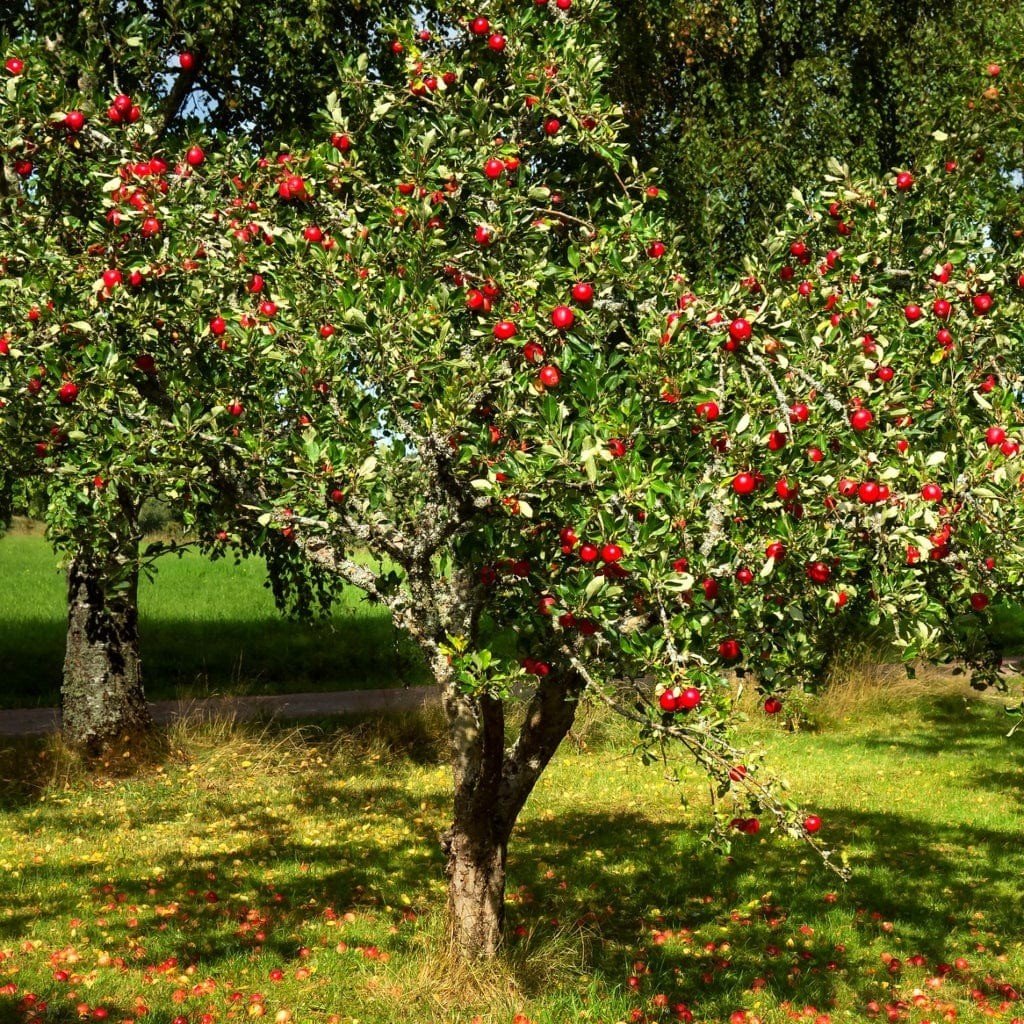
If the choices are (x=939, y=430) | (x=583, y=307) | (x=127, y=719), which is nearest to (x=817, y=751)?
(x=127, y=719)

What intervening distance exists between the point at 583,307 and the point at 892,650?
48.8 ft

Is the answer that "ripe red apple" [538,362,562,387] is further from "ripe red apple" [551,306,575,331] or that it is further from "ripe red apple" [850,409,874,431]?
"ripe red apple" [850,409,874,431]

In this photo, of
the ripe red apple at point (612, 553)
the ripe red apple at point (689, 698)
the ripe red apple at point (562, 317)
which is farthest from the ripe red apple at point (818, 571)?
the ripe red apple at point (562, 317)

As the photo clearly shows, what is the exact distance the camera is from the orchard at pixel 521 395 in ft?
15.2

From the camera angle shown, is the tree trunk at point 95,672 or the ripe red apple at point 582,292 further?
the tree trunk at point 95,672

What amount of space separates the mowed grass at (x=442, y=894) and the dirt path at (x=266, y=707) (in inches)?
43.8

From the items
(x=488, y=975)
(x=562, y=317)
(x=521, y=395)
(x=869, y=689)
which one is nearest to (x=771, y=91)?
(x=869, y=689)

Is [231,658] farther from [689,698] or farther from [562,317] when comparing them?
[689,698]

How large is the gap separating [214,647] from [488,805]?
14730mm

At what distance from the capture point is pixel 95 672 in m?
11.8

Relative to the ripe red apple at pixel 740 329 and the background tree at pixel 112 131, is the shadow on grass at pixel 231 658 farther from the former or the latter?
the ripe red apple at pixel 740 329

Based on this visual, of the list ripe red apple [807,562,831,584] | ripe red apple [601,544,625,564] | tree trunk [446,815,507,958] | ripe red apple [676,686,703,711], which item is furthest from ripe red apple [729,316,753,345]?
tree trunk [446,815,507,958]

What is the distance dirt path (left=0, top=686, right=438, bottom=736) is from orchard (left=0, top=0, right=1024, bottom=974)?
7.57 meters

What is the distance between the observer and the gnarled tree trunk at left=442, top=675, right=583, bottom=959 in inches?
248
